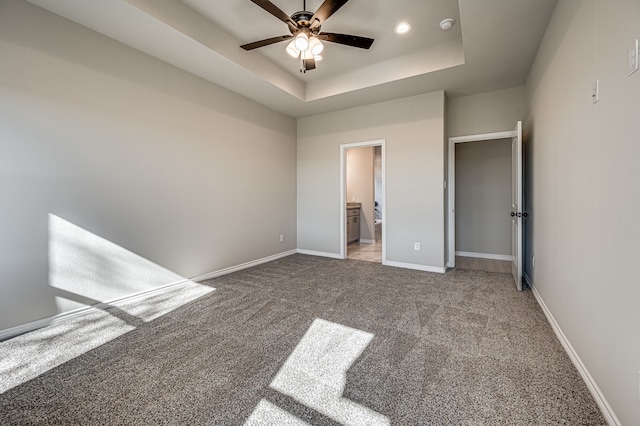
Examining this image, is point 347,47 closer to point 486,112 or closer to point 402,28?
point 402,28

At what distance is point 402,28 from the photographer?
2855mm

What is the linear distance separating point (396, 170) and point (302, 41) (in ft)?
8.04

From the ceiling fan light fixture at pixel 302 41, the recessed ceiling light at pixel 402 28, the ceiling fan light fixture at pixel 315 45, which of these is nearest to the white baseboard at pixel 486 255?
the recessed ceiling light at pixel 402 28

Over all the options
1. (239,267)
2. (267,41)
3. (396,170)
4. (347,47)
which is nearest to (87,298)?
(239,267)

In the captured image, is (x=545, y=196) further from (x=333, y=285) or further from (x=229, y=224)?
(x=229, y=224)

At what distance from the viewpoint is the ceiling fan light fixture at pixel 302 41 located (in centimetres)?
236

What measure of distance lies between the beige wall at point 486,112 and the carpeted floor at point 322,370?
2.50 meters

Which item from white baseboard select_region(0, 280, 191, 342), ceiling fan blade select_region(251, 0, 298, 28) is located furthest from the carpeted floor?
ceiling fan blade select_region(251, 0, 298, 28)

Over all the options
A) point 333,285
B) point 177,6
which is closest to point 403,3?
point 177,6

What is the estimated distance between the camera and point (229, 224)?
153 inches

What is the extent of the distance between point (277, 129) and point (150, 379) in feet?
13.3

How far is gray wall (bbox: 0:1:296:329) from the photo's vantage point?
2.09m

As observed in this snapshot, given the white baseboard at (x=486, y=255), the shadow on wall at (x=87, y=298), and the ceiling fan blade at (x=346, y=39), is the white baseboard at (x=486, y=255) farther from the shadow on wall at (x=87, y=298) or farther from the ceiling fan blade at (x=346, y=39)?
the shadow on wall at (x=87, y=298)

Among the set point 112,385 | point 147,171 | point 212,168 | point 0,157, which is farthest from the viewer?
point 212,168
